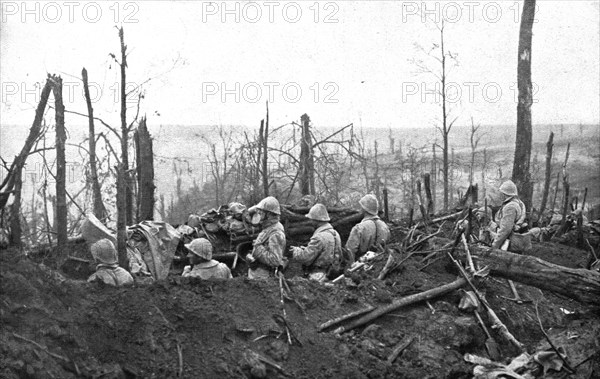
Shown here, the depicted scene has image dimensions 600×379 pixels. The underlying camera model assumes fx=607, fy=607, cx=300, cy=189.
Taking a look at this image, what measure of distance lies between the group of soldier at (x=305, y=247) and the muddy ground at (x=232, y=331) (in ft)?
3.48

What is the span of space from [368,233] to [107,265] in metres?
4.01

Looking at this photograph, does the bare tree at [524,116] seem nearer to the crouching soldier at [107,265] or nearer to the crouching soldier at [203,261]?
the crouching soldier at [203,261]

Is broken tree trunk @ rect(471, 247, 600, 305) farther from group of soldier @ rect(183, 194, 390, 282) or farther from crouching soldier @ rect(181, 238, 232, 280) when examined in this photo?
crouching soldier @ rect(181, 238, 232, 280)

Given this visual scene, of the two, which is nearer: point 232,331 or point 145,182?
point 232,331

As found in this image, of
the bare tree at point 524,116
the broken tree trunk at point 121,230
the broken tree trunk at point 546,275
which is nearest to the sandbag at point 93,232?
the broken tree trunk at point 121,230

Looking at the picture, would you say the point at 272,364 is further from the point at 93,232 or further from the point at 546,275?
the point at 93,232

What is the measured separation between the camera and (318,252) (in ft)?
28.1

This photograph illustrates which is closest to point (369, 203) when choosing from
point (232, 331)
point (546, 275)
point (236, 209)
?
point (236, 209)

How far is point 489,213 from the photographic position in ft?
39.9

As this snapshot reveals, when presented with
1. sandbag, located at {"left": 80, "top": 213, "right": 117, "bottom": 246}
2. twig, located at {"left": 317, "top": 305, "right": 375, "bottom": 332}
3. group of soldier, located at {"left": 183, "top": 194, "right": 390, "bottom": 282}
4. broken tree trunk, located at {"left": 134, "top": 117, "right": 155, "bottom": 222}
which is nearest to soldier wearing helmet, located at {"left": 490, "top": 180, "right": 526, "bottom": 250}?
group of soldier, located at {"left": 183, "top": 194, "right": 390, "bottom": 282}

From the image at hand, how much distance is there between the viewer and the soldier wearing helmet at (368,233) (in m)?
9.27

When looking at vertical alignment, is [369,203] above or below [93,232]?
above

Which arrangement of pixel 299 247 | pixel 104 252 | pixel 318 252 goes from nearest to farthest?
pixel 104 252
pixel 318 252
pixel 299 247

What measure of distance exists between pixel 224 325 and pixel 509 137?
10576cm
